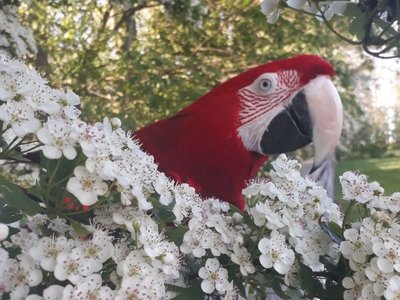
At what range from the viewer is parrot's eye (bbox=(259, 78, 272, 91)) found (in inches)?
52.4

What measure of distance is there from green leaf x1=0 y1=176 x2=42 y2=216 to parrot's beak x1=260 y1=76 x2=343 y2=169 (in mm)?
846

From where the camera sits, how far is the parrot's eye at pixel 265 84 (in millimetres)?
1332

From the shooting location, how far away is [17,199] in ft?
1.75

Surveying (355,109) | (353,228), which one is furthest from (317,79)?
(355,109)

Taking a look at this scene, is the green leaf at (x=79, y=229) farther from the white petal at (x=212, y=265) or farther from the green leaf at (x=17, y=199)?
the white petal at (x=212, y=265)

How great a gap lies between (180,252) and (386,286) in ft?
0.71

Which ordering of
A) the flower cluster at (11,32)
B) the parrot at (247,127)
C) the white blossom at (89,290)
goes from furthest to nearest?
the flower cluster at (11,32) → the parrot at (247,127) → the white blossom at (89,290)

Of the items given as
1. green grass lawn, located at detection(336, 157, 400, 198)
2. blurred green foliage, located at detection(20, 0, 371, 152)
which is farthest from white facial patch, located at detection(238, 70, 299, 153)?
blurred green foliage, located at detection(20, 0, 371, 152)

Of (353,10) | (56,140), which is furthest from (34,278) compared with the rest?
(353,10)

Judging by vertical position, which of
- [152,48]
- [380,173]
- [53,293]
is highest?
[53,293]

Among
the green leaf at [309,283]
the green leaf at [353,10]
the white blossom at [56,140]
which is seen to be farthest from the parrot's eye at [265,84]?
the white blossom at [56,140]

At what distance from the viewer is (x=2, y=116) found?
1.74ft

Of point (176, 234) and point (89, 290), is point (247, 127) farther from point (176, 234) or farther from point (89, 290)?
point (89, 290)

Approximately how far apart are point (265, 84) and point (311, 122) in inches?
5.6
